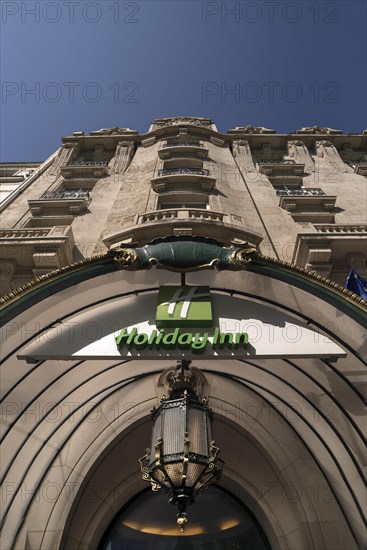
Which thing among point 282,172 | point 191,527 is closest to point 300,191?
point 282,172

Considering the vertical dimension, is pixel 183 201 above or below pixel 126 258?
above

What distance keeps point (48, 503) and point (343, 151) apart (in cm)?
2301

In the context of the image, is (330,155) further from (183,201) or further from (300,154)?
(183,201)

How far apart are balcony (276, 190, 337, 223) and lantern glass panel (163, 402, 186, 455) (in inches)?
400

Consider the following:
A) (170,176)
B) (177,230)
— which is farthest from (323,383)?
(170,176)

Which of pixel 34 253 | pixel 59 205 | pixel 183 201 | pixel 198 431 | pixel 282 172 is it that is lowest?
pixel 198 431

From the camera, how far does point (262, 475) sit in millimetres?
7105

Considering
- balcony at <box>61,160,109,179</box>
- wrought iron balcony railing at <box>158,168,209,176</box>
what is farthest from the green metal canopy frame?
balcony at <box>61,160,109,179</box>

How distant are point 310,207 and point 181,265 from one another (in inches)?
398

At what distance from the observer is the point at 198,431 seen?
4820mm

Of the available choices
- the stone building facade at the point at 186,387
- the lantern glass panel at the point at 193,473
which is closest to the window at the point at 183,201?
the stone building facade at the point at 186,387

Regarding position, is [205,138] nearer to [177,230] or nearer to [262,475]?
[177,230]

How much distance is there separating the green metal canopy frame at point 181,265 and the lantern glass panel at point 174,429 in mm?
2012

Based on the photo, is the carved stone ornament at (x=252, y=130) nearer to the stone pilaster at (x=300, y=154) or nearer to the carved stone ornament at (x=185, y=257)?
the stone pilaster at (x=300, y=154)
